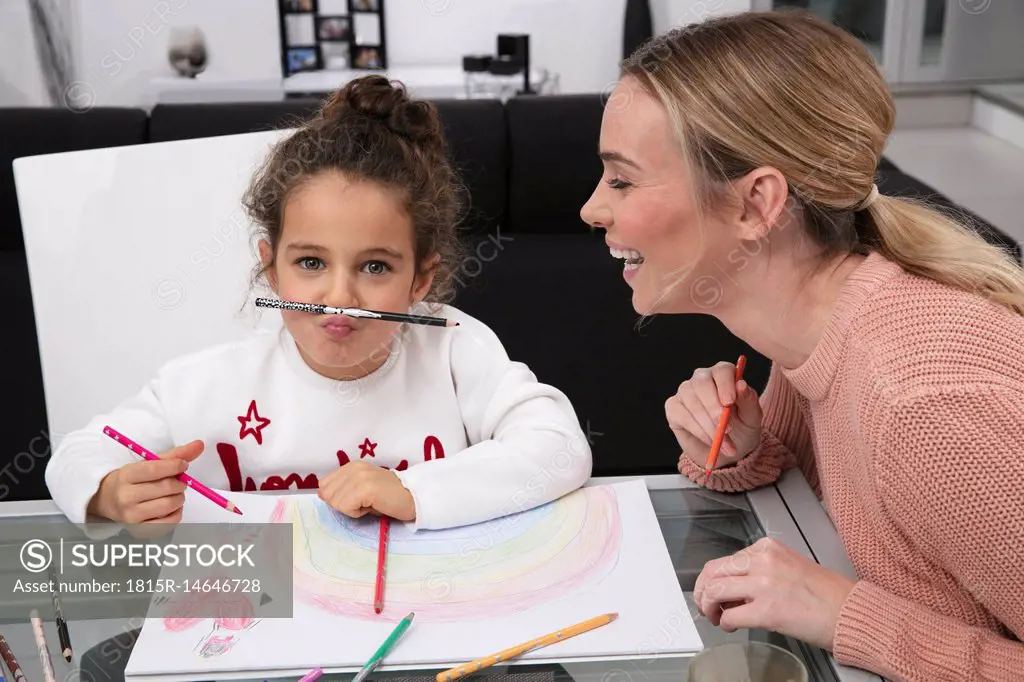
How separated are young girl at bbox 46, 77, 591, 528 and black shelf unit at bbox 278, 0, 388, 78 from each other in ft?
9.80

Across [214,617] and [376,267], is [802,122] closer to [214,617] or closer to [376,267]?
Answer: [376,267]

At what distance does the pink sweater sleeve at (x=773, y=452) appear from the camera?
1128 millimetres

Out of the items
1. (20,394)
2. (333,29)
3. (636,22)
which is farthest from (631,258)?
(333,29)

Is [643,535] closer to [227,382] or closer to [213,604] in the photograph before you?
[213,604]

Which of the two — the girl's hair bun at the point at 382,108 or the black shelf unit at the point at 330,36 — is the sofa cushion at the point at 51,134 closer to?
the girl's hair bun at the point at 382,108

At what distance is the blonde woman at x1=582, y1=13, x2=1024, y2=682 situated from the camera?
86 cm

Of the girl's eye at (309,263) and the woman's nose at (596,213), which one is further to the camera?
the girl's eye at (309,263)

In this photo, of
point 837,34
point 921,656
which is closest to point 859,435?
point 921,656

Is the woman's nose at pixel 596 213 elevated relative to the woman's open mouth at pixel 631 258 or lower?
elevated

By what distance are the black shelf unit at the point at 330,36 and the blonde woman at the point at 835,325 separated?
3371mm

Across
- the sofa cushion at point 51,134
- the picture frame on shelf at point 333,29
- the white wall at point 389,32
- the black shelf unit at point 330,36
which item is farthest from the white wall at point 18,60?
the sofa cushion at point 51,134

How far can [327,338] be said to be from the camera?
1.28 meters

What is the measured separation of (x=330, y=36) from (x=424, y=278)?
3.24 meters

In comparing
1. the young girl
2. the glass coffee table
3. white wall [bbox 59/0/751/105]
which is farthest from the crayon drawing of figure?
white wall [bbox 59/0/751/105]
